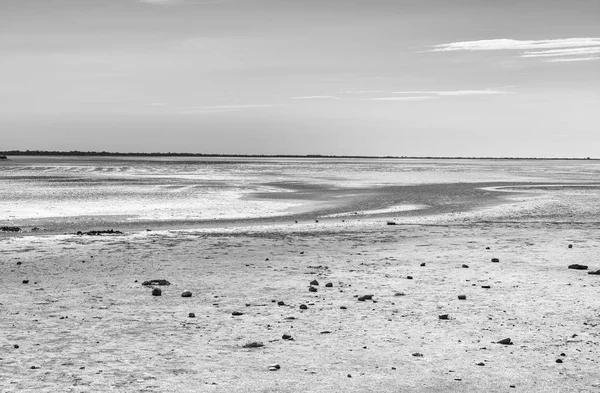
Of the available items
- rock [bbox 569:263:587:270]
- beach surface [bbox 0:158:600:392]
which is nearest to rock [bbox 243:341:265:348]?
beach surface [bbox 0:158:600:392]

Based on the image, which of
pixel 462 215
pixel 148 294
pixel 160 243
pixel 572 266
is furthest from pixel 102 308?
pixel 462 215

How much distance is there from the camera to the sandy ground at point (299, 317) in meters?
8.25

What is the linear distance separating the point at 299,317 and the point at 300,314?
20 cm

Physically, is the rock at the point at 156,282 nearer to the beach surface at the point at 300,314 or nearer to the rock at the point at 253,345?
the beach surface at the point at 300,314

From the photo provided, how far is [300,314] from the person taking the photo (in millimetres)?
11234

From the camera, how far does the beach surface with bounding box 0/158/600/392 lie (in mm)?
8281

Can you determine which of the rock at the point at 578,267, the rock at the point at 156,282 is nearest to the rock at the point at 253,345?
the rock at the point at 156,282

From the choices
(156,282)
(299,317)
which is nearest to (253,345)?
(299,317)

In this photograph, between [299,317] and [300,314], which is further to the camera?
[300,314]

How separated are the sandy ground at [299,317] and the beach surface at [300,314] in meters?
0.04

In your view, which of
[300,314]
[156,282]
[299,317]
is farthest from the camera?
[156,282]

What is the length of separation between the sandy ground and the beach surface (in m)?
0.04

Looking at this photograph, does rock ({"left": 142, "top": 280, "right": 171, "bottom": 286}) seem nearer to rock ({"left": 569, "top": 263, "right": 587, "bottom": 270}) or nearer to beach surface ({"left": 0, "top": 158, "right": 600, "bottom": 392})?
beach surface ({"left": 0, "top": 158, "right": 600, "bottom": 392})

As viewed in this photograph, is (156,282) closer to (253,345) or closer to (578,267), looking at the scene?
(253,345)
